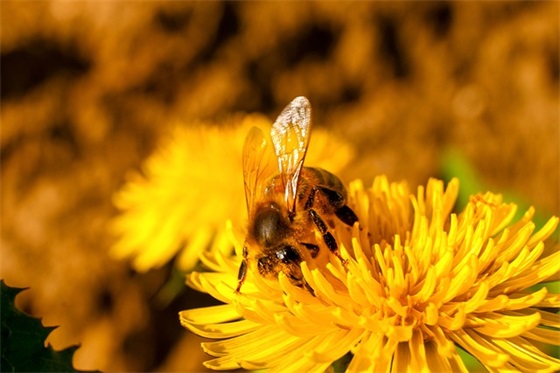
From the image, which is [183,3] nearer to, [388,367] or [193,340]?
[193,340]

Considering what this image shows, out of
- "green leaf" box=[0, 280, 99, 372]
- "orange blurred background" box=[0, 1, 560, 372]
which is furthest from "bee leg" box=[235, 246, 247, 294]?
"orange blurred background" box=[0, 1, 560, 372]

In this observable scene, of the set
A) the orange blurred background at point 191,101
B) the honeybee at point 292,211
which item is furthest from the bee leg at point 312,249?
Result: the orange blurred background at point 191,101

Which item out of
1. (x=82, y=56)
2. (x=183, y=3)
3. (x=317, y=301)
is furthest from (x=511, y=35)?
(x=317, y=301)

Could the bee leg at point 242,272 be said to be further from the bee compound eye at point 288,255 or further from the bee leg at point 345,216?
the bee leg at point 345,216

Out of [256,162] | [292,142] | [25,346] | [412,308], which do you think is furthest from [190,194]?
[412,308]

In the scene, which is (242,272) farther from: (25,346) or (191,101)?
(191,101)

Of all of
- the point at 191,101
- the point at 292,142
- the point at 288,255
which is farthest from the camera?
the point at 191,101
